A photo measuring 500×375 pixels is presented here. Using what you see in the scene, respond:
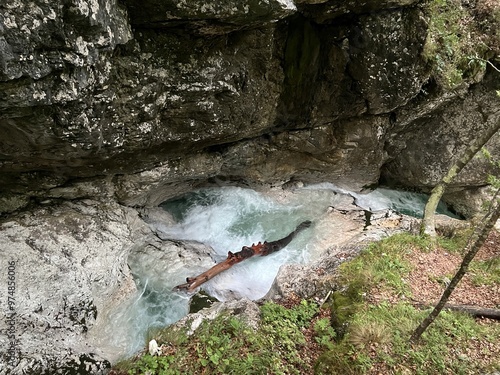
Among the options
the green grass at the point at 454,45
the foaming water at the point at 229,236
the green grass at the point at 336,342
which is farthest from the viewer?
the green grass at the point at 454,45

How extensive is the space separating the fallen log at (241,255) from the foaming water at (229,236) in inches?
6.9

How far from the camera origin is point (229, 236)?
1155 centimetres

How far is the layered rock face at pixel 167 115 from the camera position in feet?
20.1

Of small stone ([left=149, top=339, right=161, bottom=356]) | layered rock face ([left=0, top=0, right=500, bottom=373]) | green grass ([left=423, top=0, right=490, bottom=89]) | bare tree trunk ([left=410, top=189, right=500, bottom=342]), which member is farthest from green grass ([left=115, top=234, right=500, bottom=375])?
green grass ([left=423, top=0, right=490, bottom=89])

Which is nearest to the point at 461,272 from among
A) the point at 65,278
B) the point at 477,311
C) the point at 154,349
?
the point at 477,311

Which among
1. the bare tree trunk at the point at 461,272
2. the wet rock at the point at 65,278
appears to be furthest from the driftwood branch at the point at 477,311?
the wet rock at the point at 65,278

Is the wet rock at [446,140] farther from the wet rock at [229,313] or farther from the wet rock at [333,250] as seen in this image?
the wet rock at [229,313]

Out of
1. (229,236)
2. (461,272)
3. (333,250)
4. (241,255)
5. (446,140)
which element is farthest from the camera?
(446,140)

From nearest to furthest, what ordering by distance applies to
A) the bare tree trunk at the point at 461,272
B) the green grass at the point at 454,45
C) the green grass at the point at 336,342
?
the bare tree trunk at the point at 461,272 → the green grass at the point at 336,342 → the green grass at the point at 454,45

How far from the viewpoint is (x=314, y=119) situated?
458 inches

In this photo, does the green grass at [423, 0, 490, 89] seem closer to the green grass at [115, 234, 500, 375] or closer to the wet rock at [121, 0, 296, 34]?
the wet rock at [121, 0, 296, 34]

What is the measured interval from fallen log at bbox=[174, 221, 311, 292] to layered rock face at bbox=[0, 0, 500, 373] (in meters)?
1.61

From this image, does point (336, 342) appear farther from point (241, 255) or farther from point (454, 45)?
point (454, 45)

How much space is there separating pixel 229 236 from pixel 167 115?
4.52 m
